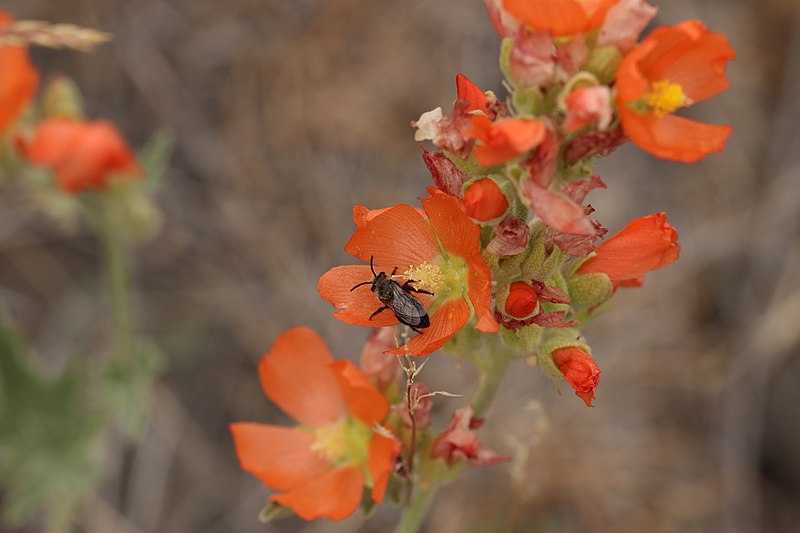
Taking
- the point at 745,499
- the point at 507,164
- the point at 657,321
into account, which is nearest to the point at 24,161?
the point at 507,164

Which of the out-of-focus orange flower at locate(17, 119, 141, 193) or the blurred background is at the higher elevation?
the out-of-focus orange flower at locate(17, 119, 141, 193)

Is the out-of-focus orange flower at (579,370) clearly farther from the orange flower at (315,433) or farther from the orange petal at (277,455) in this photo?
the orange petal at (277,455)

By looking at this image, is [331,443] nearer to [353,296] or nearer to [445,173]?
[353,296]

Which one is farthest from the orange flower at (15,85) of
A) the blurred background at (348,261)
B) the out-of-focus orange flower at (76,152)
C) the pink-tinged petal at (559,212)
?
the pink-tinged petal at (559,212)

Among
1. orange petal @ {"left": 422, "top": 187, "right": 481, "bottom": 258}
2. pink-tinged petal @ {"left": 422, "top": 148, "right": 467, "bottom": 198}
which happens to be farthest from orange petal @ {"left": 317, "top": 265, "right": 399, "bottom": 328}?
pink-tinged petal @ {"left": 422, "top": 148, "right": 467, "bottom": 198}

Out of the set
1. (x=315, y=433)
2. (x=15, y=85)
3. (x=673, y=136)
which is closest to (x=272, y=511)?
(x=315, y=433)

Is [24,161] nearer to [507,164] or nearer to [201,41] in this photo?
[201,41]

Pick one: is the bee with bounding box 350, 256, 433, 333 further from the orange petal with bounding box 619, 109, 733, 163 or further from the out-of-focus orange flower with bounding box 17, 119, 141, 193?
the out-of-focus orange flower with bounding box 17, 119, 141, 193
